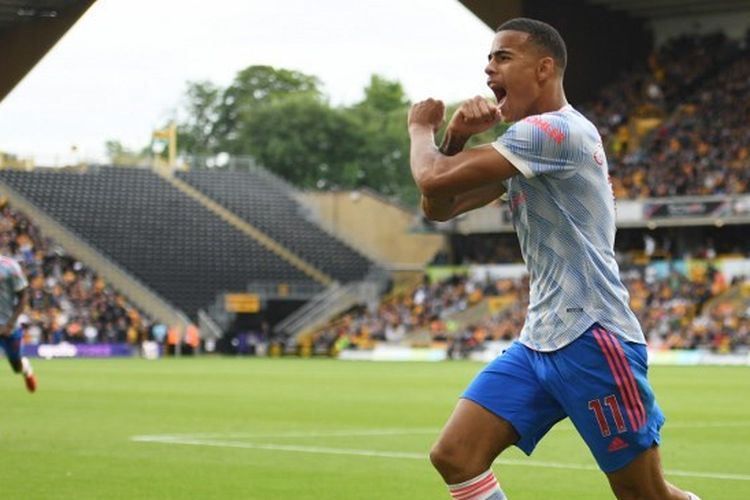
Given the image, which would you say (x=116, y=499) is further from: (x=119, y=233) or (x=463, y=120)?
(x=119, y=233)

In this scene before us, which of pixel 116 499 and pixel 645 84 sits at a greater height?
pixel 645 84

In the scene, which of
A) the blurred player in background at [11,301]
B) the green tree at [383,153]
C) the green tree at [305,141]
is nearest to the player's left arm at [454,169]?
the blurred player in background at [11,301]

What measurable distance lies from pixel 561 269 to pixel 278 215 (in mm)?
66145

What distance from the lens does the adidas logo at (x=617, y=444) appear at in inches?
253

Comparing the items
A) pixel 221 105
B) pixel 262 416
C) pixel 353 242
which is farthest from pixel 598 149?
pixel 221 105

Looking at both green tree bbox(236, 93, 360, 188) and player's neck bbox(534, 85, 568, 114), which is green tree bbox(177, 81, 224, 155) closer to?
green tree bbox(236, 93, 360, 188)

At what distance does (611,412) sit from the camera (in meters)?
6.44

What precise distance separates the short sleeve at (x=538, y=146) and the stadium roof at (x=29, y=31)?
32.1 ft

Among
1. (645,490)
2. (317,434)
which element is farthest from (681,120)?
(645,490)

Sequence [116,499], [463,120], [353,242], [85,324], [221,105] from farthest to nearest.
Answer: [221,105]
[353,242]
[85,324]
[116,499]
[463,120]

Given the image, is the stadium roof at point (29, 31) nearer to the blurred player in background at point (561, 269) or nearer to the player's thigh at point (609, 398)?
the blurred player in background at point (561, 269)

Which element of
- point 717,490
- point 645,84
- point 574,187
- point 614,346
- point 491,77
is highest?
point 645,84

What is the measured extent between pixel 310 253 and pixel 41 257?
13923mm

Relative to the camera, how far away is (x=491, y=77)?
21.3 feet
